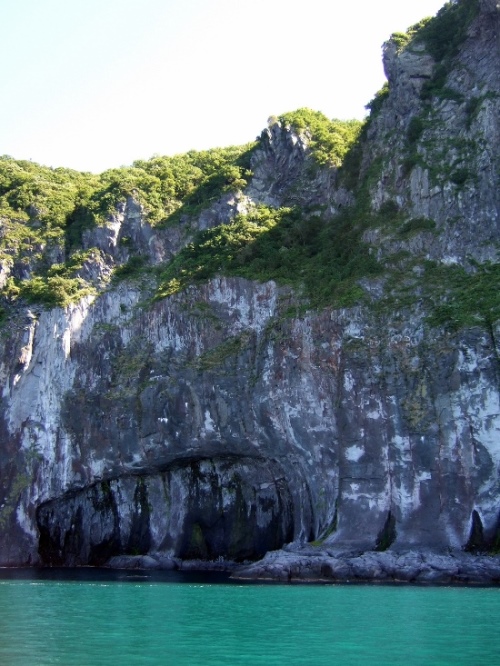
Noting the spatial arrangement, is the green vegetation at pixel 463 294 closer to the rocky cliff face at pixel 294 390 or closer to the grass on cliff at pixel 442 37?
the rocky cliff face at pixel 294 390

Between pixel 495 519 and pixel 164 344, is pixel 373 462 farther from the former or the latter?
pixel 164 344

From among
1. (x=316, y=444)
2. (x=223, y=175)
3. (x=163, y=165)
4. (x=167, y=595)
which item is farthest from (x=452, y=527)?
(x=163, y=165)

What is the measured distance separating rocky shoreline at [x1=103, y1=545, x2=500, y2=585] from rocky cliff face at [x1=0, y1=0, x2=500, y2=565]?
1572 mm

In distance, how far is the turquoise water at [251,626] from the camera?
1588 cm

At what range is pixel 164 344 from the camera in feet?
142

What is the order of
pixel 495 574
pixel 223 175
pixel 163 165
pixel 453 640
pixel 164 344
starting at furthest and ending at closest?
1. pixel 163 165
2. pixel 223 175
3. pixel 164 344
4. pixel 495 574
5. pixel 453 640

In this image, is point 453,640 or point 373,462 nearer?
point 453,640

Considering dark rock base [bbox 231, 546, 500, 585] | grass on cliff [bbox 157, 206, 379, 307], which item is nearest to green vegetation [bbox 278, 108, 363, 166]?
grass on cliff [bbox 157, 206, 379, 307]

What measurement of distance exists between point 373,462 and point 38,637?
20812 millimetres

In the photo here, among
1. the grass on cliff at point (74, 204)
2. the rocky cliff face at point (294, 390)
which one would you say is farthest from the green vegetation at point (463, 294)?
the grass on cliff at point (74, 204)

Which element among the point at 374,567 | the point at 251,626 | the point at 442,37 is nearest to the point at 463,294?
the point at 374,567

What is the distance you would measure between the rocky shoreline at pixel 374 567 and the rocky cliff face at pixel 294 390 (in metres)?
1.57

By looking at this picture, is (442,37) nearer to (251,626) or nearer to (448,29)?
(448,29)

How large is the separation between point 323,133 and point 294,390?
19818 mm
